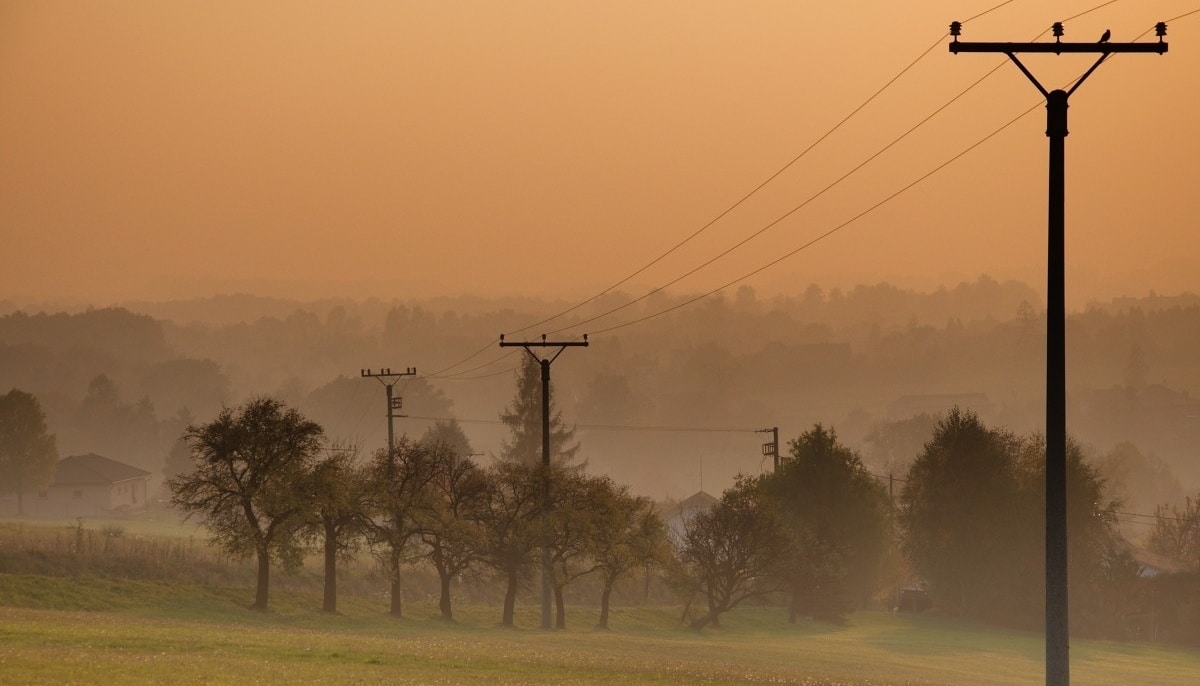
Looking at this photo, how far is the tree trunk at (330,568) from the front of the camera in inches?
3349

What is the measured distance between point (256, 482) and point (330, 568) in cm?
727

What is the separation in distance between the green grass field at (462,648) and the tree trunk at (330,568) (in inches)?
46.5

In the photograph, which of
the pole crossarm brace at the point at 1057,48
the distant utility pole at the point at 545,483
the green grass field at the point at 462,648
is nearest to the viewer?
the pole crossarm brace at the point at 1057,48

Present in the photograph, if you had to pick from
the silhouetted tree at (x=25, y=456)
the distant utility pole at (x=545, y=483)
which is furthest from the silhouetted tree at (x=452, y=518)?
the silhouetted tree at (x=25, y=456)

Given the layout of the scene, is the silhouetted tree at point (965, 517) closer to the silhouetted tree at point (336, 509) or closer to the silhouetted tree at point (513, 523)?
the silhouetted tree at point (513, 523)

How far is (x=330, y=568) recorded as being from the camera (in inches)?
3381

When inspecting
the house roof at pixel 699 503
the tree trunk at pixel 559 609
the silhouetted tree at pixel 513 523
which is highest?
the silhouetted tree at pixel 513 523

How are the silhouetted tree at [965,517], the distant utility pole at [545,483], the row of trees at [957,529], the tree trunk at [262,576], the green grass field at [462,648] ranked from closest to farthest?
the green grass field at [462,648], the tree trunk at [262,576], the distant utility pole at [545,483], the row of trees at [957,529], the silhouetted tree at [965,517]

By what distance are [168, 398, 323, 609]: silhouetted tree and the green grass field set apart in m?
3.79

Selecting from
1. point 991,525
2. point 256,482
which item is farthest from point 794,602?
point 256,482

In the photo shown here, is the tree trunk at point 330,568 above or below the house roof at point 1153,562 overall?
above

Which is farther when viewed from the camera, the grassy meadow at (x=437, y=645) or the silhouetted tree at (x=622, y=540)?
the silhouetted tree at (x=622, y=540)

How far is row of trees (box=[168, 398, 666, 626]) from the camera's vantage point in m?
83.9

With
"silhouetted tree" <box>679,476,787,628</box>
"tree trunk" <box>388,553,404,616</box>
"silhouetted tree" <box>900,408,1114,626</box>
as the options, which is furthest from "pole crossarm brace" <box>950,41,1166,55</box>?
"silhouetted tree" <box>900,408,1114,626</box>
